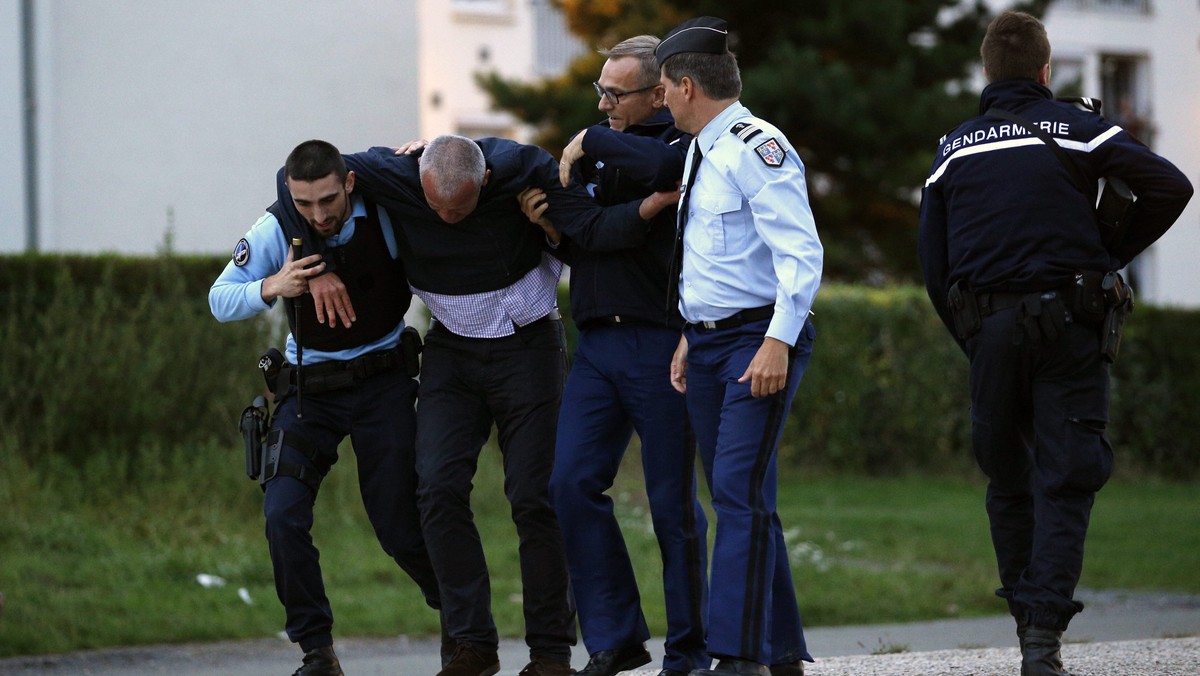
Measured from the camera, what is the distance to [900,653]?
6.59m

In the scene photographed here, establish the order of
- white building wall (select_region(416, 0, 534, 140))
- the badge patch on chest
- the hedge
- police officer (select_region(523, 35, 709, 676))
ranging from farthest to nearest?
1. white building wall (select_region(416, 0, 534, 140))
2. the hedge
3. police officer (select_region(523, 35, 709, 676))
4. the badge patch on chest

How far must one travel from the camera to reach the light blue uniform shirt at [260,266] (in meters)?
5.47

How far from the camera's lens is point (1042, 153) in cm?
516

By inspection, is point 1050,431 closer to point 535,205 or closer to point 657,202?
point 657,202

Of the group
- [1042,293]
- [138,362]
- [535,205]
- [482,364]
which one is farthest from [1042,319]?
[138,362]

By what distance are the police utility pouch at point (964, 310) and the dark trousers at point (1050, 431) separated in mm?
36

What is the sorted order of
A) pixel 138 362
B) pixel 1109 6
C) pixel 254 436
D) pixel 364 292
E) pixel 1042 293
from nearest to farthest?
pixel 1042 293 → pixel 364 292 → pixel 254 436 → pixel 138 362 → pixel 1109 6

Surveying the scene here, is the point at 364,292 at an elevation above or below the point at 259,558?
above

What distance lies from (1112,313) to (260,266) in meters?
2.94

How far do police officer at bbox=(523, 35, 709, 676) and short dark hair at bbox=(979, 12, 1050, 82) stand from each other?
111cm

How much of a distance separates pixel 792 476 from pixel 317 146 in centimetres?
981

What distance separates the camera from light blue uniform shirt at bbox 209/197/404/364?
547 centimetres

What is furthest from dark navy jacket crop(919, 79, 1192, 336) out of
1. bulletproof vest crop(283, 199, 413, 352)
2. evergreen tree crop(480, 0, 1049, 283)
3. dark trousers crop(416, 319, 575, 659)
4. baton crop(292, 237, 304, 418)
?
evergreen tree crop(480, 0, 1049, 283)

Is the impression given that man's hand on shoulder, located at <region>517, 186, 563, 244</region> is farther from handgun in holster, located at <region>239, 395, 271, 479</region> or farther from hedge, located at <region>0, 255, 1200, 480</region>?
hedge, located at <region>0, 255, 1200, 480</region>
